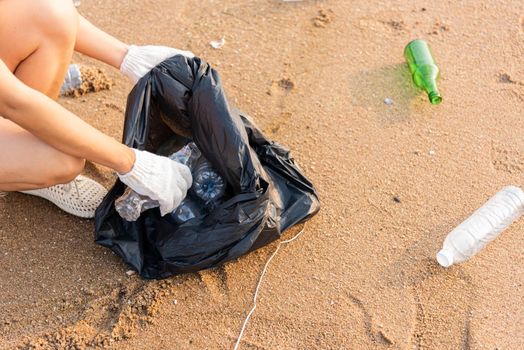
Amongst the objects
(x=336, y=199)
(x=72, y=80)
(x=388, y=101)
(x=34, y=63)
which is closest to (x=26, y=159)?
(x=34, y=63)

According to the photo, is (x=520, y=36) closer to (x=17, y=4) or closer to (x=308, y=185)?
(x=308, y=185)

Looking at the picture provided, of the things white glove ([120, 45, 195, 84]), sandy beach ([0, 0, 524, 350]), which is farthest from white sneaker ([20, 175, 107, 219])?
white glove ([120, 45, 195, 84])

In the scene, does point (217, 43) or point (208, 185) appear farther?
point (217, 43)

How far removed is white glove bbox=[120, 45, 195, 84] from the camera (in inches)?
87.6

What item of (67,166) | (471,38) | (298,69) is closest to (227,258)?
(67,166)

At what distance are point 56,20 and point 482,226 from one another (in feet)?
5.44

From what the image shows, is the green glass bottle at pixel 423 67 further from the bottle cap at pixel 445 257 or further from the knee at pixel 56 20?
the knee at pixel 56 20

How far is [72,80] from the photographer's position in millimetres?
2742

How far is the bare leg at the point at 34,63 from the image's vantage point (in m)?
1.91

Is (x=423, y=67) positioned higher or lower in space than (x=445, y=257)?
higher

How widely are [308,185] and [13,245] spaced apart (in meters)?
1.11

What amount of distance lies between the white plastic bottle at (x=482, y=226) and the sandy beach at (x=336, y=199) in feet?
0.17

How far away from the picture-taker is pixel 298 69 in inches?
114

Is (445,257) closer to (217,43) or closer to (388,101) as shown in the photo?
(388,101)
